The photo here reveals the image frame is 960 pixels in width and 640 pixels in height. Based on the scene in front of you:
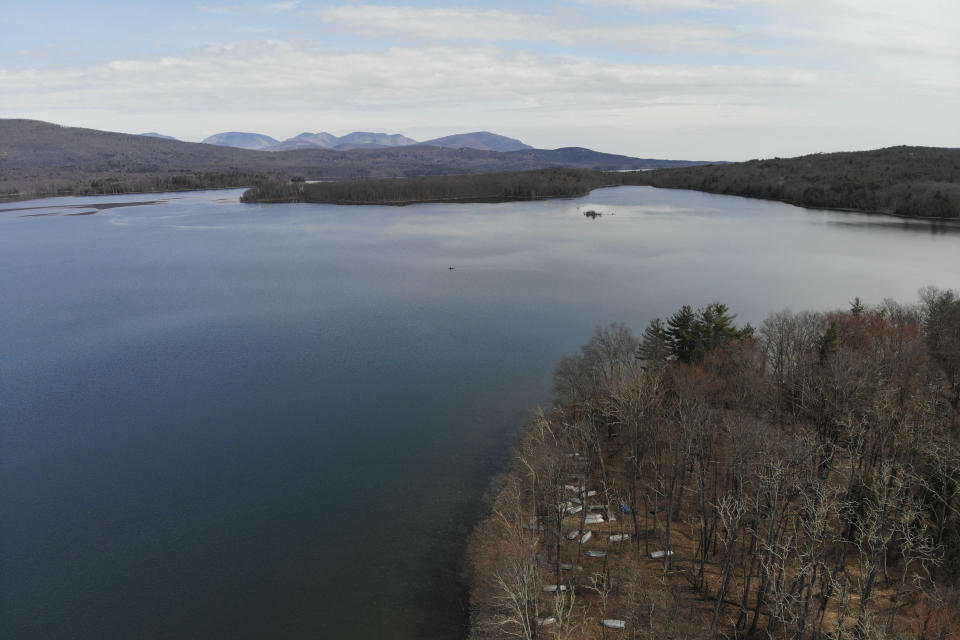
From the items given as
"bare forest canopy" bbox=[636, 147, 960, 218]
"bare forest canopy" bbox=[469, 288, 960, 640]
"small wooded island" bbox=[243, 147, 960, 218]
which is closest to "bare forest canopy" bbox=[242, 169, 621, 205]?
"small wooded island" bbox=[243, 147, 960, 218]

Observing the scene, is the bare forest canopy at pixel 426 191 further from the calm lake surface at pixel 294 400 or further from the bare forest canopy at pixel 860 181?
the calm lake surface at pixel 294 400

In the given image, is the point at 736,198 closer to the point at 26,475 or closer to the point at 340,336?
the point at 340,336

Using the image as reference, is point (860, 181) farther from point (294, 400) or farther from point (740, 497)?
point (294, 400)

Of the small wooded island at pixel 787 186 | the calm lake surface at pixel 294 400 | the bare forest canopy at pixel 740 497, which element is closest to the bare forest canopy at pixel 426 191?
the small wooded island at pixel 787 186

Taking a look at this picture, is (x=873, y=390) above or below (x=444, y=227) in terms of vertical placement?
Result: below

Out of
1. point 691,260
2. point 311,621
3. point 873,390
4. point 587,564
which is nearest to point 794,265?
point 691,260

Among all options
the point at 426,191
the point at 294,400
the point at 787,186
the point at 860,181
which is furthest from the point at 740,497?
the point at 426,191
